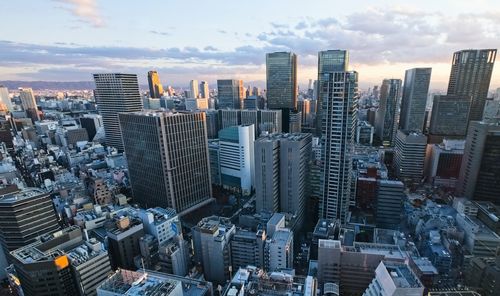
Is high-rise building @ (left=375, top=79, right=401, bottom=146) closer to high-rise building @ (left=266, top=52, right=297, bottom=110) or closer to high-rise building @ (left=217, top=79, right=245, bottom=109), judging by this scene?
high-rise building @ (left=266, top=52, right=297, bottom=110)

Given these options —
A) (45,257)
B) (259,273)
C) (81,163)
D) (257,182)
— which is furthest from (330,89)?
(81,163)

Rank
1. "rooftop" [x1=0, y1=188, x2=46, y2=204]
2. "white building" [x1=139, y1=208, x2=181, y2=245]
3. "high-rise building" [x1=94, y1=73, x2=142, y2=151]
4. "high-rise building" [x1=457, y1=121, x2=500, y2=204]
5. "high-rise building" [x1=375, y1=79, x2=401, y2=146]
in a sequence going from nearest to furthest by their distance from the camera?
"rooftop" [x1=0, y1=188, x2=46, y2=204] < "white building" [x1=139, y1=208, x2=181, y2=245] < "high-rise building" [x1=457, y1=121, x2=500, y2=204] < "high-rise building" [x1=94, y1=73, x2=142, y2=151] < "high-rise building" [x1=375, y1=79, x2=401, y2=146]

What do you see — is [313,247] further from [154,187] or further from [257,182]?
[154,187]

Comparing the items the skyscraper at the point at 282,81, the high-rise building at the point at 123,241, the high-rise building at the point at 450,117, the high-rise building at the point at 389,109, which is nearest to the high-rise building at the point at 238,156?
the high-rise building at the point at 123,241

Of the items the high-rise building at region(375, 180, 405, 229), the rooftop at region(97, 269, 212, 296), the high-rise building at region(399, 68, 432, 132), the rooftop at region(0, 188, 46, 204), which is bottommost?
the high-rise building at region(375, 180, 405, 229)

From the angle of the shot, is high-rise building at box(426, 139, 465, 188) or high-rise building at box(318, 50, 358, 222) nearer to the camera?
high-rise building at box(318, 50, 358, 222)

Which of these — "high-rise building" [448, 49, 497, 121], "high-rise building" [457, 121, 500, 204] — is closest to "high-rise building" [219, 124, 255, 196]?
"high-rise building" [457, 121, 500, 204]

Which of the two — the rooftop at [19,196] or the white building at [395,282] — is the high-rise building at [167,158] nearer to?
the rooftop at [19,196]
